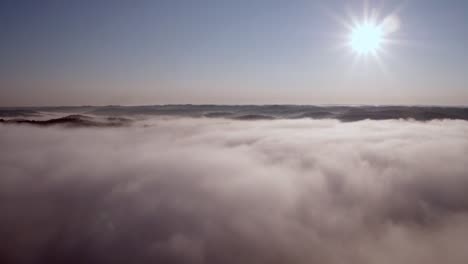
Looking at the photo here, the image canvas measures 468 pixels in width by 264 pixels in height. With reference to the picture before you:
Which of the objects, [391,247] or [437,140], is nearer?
[391,247]

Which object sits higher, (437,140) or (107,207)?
(437,140)

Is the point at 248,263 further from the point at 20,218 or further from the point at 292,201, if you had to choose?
the point at 20,218

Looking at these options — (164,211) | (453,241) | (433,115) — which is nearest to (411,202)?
(453,241)

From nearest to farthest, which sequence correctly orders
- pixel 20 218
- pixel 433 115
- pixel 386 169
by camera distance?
pixel 20 218, pixel 386 169, pixel 433 115

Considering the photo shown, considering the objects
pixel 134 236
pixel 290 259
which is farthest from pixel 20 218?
pixel 290 259

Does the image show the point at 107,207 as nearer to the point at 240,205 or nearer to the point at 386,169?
the point at 240,205

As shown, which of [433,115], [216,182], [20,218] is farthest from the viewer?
[433,115]

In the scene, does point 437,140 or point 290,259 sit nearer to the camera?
point 290,259

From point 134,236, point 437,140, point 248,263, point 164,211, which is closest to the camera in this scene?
point 248,263

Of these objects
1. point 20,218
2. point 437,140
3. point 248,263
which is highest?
point 437,140
